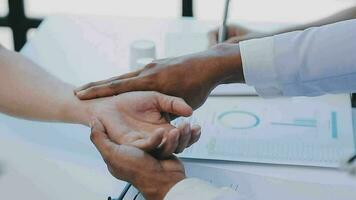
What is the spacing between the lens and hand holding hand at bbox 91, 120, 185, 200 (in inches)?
37.4

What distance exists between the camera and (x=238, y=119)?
1.31 m

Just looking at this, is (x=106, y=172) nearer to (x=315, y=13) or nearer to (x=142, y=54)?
(x=142, y=54)

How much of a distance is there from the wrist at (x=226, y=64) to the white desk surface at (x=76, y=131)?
18 cm

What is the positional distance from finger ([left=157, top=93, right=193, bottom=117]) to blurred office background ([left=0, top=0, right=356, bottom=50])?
1.17m

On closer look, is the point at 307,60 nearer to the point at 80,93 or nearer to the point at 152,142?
the point at 152,142

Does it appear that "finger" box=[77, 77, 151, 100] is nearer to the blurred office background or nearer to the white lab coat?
the white lab coat

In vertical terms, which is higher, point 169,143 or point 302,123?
point 169,143

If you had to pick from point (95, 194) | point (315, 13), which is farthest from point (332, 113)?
point (315, 13)

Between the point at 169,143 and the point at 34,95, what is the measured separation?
467mm

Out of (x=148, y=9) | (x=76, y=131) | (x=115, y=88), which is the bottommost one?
(x=148, y=9)

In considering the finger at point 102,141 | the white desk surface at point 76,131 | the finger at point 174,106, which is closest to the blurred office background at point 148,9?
the white desk surface at point 76,131

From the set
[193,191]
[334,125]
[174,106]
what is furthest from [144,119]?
[334,125]

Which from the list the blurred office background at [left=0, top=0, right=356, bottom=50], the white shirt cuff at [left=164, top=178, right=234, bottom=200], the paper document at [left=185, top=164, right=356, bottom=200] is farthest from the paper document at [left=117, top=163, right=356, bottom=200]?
the blurred office background at [left=0, top=0, right=356, bottom=50]

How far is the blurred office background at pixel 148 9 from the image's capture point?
7.82ft
